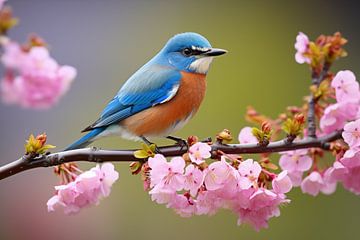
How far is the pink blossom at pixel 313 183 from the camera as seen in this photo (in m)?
1.52

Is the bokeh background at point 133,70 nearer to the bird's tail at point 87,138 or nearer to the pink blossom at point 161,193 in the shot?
the bird's tail at point 87,138

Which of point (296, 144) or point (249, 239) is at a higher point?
point (296, 144)

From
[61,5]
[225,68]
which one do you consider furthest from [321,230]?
[61,5]

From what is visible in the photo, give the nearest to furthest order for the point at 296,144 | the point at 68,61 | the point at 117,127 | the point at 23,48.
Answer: the point at 23,48, the point at 296,144, the point at 117,127, the point at 68,61

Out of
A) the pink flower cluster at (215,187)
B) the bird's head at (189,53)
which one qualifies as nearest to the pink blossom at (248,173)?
the pink flower cluster at (215,187)

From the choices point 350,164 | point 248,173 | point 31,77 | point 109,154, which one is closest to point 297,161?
point 350,164

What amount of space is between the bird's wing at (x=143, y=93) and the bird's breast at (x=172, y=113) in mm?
14

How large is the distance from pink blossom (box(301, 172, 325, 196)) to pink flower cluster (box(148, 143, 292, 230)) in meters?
0.19

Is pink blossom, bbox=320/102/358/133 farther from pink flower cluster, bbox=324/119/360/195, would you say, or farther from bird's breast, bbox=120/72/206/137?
bird's breast, bbox=120/72/206/137

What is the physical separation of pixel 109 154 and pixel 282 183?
0.34 metres

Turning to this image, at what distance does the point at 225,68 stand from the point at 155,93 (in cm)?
199

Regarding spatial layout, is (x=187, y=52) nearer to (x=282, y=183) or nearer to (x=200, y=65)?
(x=200, y=65)

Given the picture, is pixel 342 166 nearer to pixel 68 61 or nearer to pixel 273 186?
pixel 273 186

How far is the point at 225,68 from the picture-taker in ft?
11.9
